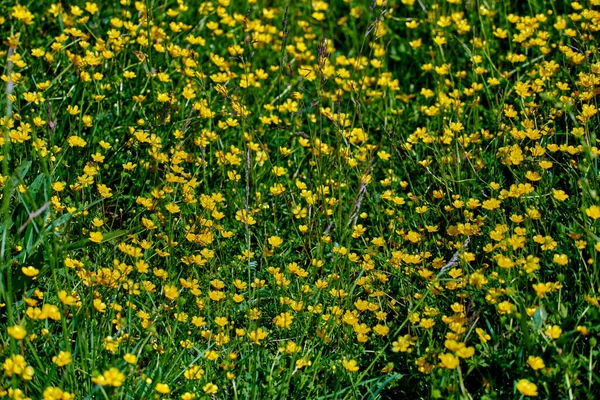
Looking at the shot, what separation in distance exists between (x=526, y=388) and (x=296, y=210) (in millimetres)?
1227

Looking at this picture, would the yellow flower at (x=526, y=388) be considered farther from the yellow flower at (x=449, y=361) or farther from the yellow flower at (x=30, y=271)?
the yellow flower at (x=30, y=271)

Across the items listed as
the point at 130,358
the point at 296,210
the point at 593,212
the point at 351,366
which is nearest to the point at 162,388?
the point at 130,358

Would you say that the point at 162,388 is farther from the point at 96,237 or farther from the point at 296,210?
the point at 296,210

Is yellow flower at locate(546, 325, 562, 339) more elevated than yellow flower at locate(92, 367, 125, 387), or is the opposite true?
yellow flower at locate(546, 325, 562, 339)

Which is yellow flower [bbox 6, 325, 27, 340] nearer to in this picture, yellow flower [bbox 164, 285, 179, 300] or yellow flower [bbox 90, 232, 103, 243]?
yellow flower [bbox 164, 285, 179, 300]

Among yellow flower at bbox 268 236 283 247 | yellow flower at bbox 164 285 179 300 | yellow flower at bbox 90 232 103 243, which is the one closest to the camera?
yellow flower at bbox 164 285 179 300

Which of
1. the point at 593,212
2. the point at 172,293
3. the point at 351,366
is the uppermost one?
the point at 593,212

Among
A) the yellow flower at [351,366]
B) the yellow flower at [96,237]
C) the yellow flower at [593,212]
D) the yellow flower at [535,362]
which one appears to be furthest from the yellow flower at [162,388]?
the yellow flower at [593,212]

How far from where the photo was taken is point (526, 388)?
252 centimetres

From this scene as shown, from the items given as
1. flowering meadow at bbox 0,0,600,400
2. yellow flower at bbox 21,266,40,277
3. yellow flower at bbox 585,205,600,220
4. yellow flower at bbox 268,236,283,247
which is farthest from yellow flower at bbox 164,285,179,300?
yellow flower at bbox 585,205,600,220

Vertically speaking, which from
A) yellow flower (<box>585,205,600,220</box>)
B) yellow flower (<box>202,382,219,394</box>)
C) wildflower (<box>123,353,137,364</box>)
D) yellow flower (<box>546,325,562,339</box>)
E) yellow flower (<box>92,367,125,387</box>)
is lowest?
yellow flower (<box>202,382,219,394</box>)

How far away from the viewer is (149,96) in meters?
4.20

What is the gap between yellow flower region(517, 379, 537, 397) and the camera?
251 centimetres

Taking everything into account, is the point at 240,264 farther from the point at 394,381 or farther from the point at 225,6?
the point at 225,6
